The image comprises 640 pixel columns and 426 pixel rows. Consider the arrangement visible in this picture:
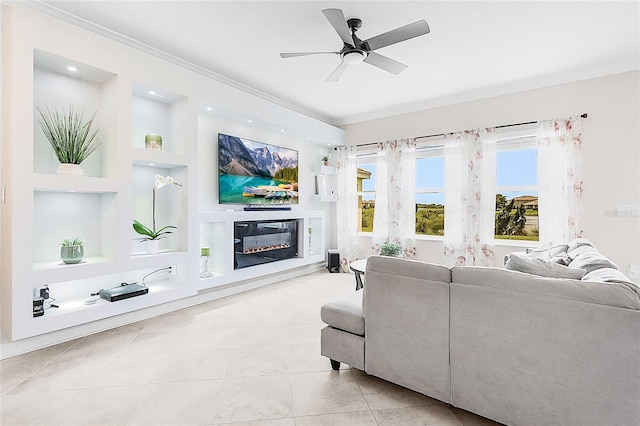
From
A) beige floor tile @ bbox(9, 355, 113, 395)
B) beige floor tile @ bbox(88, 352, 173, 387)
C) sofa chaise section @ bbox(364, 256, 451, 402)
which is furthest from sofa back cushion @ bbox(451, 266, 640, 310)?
beige floor tile @ bbox(9, 355, 113, 395)

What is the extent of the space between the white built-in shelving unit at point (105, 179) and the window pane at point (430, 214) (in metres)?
2.76

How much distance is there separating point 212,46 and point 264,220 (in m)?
2.23

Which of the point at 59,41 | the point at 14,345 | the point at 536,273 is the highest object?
the point at 59,41

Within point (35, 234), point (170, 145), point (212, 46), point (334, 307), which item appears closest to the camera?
point (334, 307)

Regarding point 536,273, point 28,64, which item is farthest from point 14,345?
point 536,273

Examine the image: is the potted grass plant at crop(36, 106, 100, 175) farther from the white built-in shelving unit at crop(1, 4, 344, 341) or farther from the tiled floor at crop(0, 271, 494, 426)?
the tiled floor at crop(0, 271, 494, 426)

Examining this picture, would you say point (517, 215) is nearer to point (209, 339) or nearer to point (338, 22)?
point (338, 22)

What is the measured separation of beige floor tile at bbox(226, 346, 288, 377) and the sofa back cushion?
4.66 feet

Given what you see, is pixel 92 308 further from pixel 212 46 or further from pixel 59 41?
pixel 212 46

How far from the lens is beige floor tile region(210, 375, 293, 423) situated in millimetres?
1767

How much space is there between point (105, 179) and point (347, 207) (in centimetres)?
380

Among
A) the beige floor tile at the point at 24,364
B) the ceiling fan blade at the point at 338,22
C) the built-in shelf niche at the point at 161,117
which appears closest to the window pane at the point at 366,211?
the built-in shelf niche at the point at 161,117

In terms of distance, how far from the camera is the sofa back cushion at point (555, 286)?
4.50 ft

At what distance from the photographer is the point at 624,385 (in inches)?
53.1
